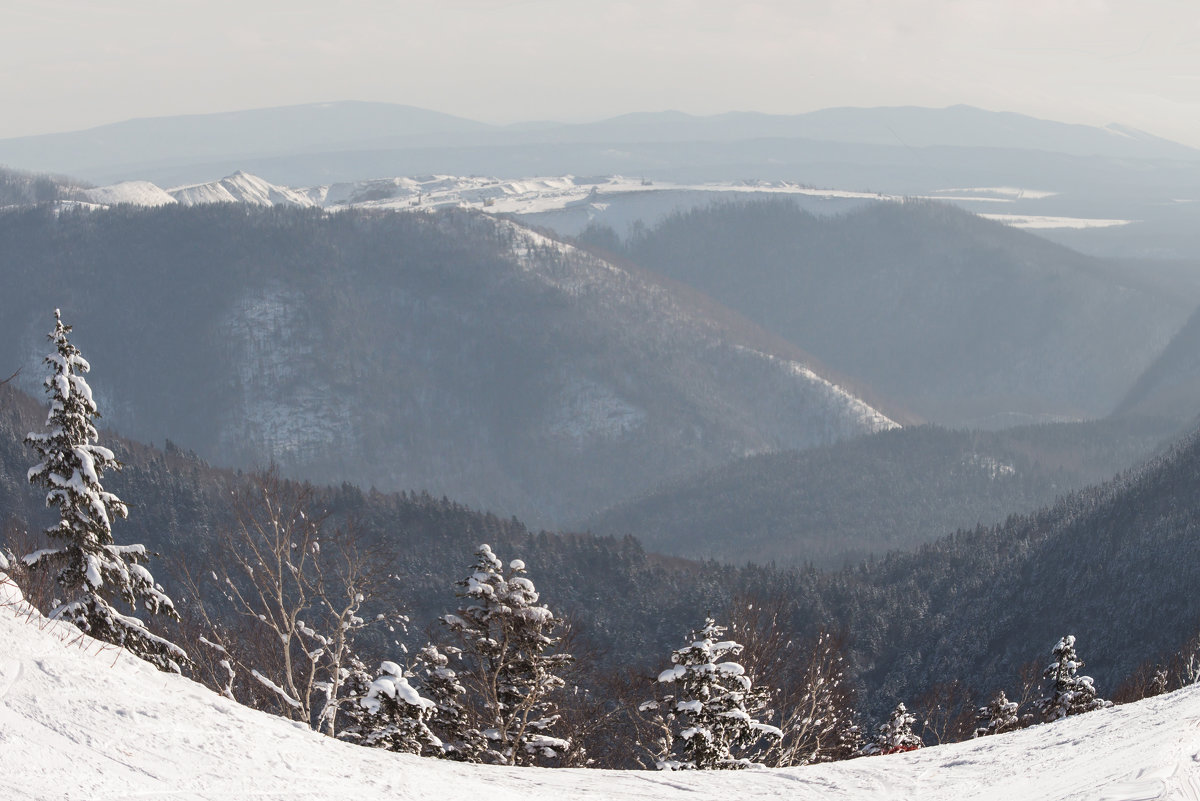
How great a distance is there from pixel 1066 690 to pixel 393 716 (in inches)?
1078

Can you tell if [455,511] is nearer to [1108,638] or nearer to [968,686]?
[968,686]

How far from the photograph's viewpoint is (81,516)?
78.2 feet

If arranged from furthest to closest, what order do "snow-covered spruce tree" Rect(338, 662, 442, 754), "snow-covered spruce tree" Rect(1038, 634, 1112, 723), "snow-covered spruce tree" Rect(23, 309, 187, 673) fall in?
"snow-covered spruce tree" Rect(1038, 634, 1112, 723), "snow-covered spruce tree" Rect(338, 662, 442, 754), "snow-covered spruce tree" Rect(23, 309, 187, 673)

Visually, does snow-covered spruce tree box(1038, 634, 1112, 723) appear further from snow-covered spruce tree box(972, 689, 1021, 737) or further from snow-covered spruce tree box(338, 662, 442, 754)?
snow-covered spruce tree box(338, 662, 442, 754)

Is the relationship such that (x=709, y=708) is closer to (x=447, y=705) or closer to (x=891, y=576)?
(x=447, y=705)

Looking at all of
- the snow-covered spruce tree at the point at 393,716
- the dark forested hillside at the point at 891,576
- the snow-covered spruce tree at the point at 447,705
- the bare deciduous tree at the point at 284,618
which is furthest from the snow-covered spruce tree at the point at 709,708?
the dark forested hillside at the point at 891,576

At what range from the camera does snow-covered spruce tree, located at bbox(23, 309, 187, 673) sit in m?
23.0

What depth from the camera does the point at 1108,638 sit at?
102688mm

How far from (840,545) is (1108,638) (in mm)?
81903

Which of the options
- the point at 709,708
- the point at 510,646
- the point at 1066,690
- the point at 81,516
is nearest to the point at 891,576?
the point at 1066,690

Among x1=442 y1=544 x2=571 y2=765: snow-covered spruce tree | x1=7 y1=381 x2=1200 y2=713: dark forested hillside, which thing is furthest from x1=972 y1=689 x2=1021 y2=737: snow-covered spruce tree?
x1=7 y1=381 x2=1200 y2=713: dark forested hillside

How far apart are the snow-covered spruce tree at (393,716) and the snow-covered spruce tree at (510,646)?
7.51 ft

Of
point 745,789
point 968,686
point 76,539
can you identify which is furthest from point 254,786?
point 968,686

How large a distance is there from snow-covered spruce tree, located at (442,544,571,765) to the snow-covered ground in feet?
26.9
